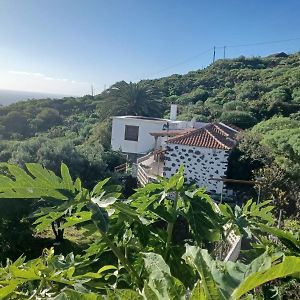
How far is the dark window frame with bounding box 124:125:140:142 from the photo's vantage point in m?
22.6

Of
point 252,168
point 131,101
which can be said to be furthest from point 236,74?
point 252,168

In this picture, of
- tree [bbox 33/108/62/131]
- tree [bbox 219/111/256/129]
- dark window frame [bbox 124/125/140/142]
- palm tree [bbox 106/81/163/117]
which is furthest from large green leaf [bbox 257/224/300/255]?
tree [bbox 33/108/62/131]

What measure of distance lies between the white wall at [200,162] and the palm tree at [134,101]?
1573 cm

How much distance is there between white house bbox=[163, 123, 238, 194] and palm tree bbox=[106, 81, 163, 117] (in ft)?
51.3

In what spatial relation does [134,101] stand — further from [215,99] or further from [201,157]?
[201,157]

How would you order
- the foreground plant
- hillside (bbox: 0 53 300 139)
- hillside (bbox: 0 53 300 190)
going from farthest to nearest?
1. hillside (bbox: 0 53 300 139)
2. hillside (bbox: 0 53 300 190)
3. the foreground plant

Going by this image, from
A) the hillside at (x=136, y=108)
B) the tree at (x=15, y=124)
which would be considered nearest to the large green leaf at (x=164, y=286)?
the hillside at (x=136, y=108)

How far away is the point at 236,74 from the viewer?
45594 mm

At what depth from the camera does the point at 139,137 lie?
2270cm

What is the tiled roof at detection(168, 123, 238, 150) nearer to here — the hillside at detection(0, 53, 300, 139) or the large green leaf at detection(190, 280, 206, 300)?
the hillside at detection(0, 53, 300, 139)

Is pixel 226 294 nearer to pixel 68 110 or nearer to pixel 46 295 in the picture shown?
pixel 46 295

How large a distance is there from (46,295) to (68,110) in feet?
176

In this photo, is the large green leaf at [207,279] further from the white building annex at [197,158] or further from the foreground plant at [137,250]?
the white building annex at [197,158]

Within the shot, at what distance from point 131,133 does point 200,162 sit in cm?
790
